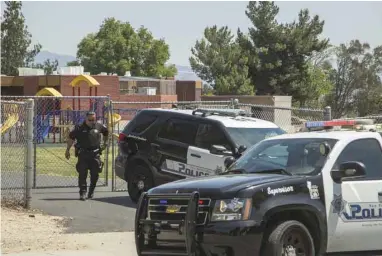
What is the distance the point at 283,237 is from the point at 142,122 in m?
7.28

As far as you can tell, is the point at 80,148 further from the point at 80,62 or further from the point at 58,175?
the point at 80,62

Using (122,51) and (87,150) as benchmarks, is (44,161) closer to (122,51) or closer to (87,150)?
(87,150)

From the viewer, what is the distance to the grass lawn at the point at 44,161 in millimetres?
14820

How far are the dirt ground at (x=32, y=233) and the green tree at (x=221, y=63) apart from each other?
4347 cm

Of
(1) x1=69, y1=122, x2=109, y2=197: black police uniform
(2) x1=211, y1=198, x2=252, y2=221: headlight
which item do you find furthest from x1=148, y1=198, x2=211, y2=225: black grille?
(1) x1=69, y1=122, x2=109, y2=197: black police uniform

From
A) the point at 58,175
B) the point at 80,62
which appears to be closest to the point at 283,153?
the point at 58,175

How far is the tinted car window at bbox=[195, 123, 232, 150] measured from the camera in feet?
40.4

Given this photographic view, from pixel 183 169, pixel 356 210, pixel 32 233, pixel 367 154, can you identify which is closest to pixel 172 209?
pixel 356 210

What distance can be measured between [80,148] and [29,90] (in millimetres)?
38578

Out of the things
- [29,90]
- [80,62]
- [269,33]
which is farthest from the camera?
[80,62]

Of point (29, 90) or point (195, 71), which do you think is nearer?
point (29, 90)

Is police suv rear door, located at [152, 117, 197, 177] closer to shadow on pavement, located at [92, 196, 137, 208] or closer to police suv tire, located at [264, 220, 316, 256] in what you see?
shadow on pavement, located at [92, 196, 137, 208]

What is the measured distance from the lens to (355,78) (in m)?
79.1

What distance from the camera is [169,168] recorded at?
1300 cm
